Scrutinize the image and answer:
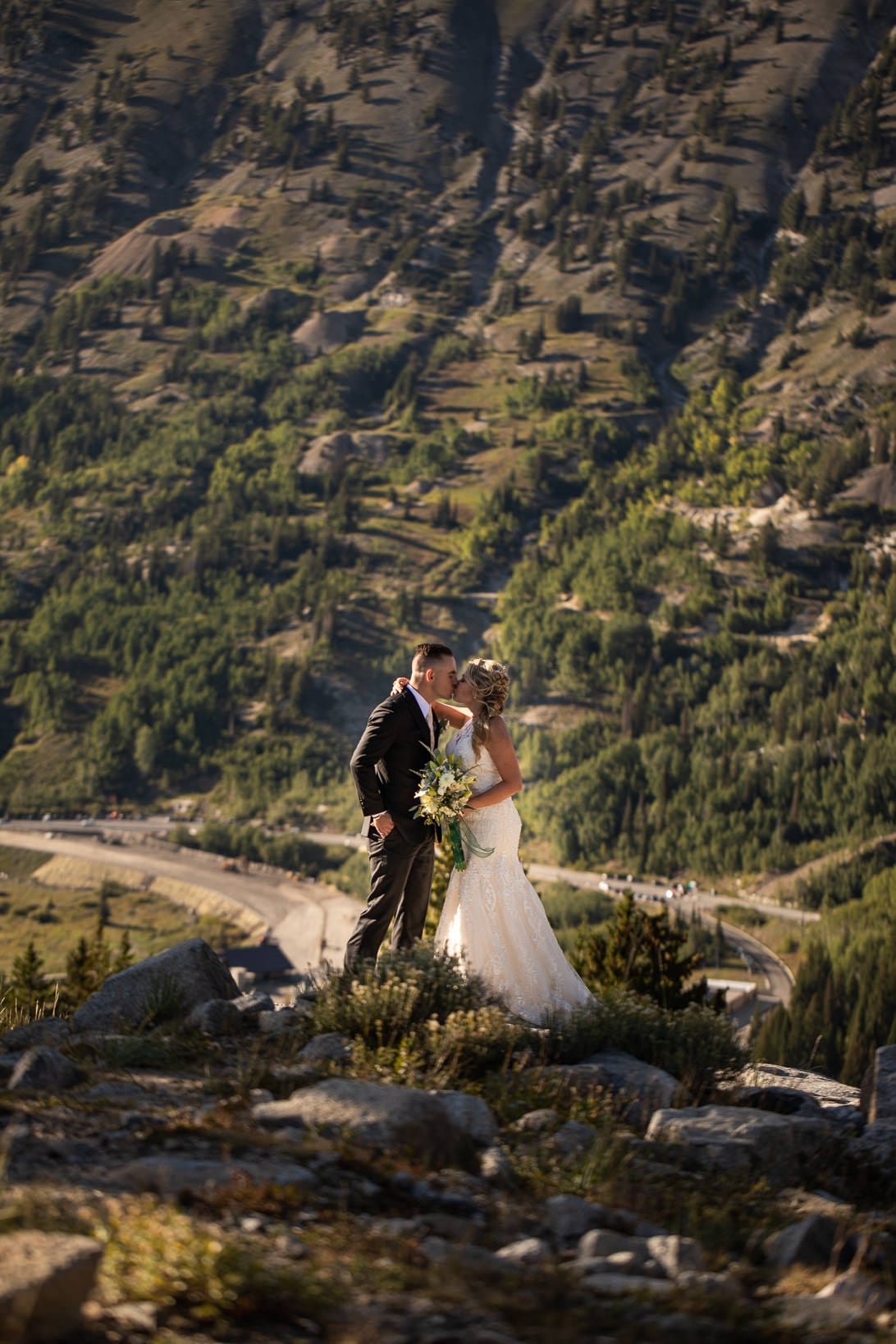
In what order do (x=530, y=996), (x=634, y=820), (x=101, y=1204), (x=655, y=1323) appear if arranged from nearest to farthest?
(x=655, y=1323) → (x=101, y=1204) → (x=530, y=996) → (x=634, y=820)

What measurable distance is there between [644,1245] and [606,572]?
174 meters

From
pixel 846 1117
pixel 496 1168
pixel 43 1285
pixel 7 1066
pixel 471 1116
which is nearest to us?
pixel 43 1285

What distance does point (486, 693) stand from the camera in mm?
11969

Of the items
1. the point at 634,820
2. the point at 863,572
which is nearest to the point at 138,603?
the point at 634,820

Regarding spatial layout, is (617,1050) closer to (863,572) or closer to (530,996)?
(530,996)

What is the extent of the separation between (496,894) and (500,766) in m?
1.17

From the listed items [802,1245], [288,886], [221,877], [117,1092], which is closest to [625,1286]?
[802,1245]

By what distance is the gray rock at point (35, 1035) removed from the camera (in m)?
10.8

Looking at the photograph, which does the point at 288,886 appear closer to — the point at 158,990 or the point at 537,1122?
the point at 158,990

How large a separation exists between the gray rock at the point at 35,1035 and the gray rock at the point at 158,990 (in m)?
0.27

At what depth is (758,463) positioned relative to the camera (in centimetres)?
19850

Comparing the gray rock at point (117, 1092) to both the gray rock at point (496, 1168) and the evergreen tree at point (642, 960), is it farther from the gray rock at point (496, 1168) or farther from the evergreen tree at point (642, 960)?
the evergreen tree at point (642, 960)

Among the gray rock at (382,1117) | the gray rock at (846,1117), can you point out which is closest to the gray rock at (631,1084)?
the gray rock at (846,1117)

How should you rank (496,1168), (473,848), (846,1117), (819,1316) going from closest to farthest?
1. (819,1316)
2. (496,1168)
3. (846,1117)
4. (473,848)
